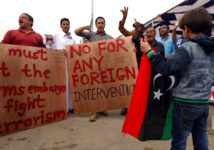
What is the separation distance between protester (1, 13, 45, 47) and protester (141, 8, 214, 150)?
2.49m

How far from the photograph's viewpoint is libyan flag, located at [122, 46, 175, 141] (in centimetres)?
157

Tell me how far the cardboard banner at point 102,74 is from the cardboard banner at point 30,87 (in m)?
0.26

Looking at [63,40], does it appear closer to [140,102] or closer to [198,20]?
[140,102]

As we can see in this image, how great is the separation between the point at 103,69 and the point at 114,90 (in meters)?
0.43

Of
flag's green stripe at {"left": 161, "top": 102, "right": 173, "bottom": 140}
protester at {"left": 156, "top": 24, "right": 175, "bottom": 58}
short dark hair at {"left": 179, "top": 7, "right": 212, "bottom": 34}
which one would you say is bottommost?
flag's green stripe at {"left": 161, "top": 102, "right": 173, "bottom": 140}

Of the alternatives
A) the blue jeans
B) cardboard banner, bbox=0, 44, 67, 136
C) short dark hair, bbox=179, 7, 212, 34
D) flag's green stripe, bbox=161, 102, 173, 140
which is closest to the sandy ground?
cardboard banner, bbox=0, 44, 67, 136

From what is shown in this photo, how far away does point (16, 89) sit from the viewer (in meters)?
2.65

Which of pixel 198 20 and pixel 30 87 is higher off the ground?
pixel 198 20

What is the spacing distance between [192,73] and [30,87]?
2.42 meters

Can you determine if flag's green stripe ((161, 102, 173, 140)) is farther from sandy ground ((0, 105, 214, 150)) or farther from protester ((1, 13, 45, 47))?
protester ((1, 13, 45, 47))

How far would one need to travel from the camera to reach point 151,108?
1582mm

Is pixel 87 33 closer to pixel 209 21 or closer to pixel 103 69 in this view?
pixel 103 69

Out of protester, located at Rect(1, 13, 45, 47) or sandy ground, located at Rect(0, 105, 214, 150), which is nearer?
sandy ground, located at Rect(0, 105, 214, 150)

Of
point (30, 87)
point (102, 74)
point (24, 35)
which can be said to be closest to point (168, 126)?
point (102, 74)
